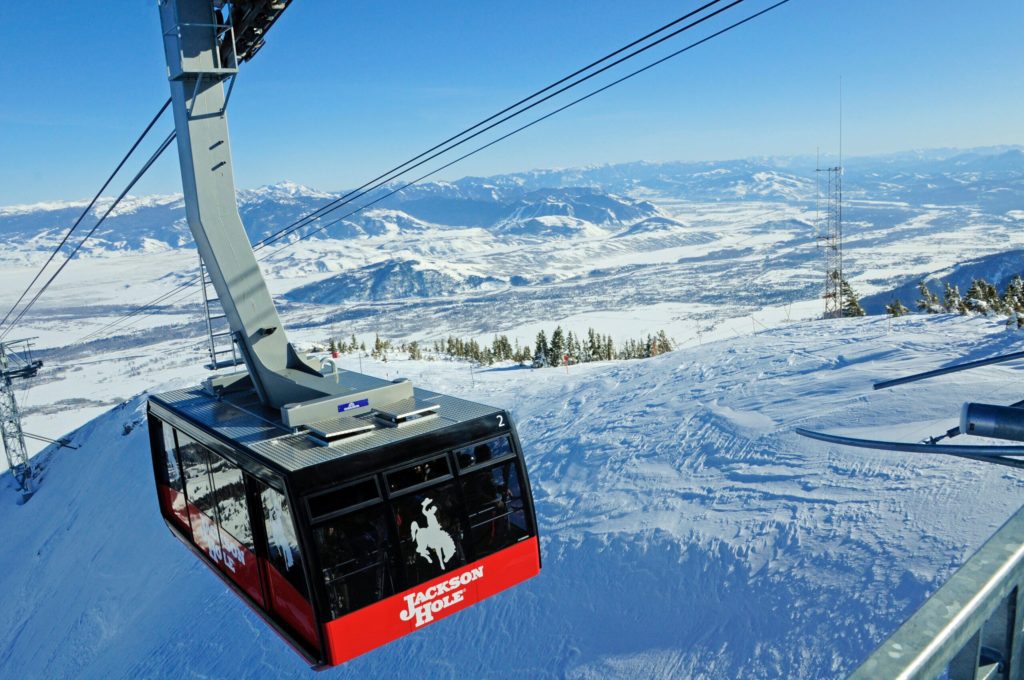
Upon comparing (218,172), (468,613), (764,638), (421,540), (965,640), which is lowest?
(468,613)

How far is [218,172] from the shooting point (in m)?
7.70

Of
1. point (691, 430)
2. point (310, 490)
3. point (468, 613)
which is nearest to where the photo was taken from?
point (310, 490)

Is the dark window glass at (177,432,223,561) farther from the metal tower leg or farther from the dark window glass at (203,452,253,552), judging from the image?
the metal tower leg

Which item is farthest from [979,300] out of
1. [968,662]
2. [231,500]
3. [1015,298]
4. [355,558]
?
[968,662]

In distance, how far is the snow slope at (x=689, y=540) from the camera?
918 centimetres

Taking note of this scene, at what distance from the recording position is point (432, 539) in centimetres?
629

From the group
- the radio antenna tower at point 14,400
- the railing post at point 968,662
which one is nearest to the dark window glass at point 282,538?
the railing post at point 968,662

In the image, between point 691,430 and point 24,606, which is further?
point 24,606

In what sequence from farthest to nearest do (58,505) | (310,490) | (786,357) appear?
(58,505), (786,357), (310,490)

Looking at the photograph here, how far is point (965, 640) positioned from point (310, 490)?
205 inches

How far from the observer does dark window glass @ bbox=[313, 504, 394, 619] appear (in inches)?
227

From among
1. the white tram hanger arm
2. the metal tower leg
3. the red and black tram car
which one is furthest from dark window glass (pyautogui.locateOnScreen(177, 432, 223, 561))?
the metal tower leg

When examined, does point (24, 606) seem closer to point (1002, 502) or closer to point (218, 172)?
point (218, 172)

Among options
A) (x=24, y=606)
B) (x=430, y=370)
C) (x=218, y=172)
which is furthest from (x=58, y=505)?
(x=218, y=172)
